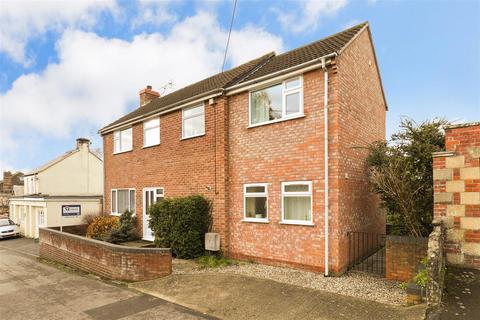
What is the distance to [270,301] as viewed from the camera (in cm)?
587

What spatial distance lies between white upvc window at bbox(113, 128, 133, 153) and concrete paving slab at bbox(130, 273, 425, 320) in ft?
27.2

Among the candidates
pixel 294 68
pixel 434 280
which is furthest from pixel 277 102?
pixel 434 280

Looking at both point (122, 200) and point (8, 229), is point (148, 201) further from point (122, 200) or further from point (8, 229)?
point (8, 229)

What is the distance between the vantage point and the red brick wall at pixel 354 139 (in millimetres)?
7590

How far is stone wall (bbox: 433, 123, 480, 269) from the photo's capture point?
5.38 m

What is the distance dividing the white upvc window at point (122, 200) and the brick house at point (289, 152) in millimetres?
2514

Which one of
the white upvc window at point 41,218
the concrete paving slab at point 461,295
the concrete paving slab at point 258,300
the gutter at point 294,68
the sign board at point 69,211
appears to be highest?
the gutter at point 294,68

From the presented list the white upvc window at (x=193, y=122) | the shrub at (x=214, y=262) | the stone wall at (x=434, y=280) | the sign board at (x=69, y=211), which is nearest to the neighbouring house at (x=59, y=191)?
the sign board at (x=69, y=211)

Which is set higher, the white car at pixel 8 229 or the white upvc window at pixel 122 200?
the white upvc window at pixel 122 200

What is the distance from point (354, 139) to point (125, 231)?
959 cm

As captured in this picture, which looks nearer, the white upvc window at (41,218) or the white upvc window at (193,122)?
the white upvc window at (193,122)

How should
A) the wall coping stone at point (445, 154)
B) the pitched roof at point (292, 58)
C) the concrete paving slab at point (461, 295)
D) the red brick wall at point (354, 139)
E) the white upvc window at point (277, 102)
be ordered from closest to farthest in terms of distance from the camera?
the concrete paving slab at point (461, 295)
the wall coping stone at point (445, 154)
the red brick wall at point (354, 139)
the white upvc window at point (277, 102)
the pitched roof at point (292, 58)

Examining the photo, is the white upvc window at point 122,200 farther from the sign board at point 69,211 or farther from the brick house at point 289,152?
the brick house at point 289,152

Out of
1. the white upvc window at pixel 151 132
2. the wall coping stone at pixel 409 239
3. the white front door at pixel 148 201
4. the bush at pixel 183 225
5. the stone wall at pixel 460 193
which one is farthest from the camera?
the white upvc window at pixel 151 132
